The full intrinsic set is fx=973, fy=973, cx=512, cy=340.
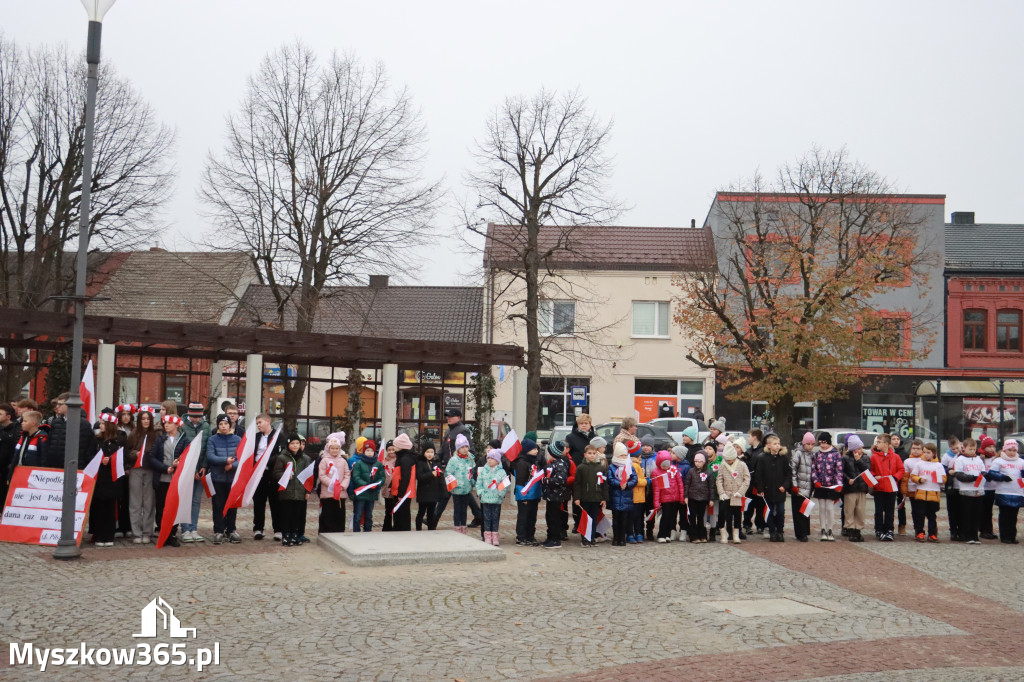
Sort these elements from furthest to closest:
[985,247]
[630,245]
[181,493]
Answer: [985,247] → [630,245] → [181,493]

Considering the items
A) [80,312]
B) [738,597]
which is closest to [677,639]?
[738,597]

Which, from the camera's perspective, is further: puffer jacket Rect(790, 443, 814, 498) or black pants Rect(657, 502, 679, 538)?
puffer jacket Rect(790, 443, 814, 498)

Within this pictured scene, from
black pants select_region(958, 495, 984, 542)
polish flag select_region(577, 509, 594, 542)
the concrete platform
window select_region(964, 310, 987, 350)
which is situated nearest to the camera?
the concrete platform

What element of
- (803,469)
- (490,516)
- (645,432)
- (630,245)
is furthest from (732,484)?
(630,245)

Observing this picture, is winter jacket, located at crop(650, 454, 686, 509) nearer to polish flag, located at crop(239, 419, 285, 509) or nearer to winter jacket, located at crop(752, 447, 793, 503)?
winter jacket, located at crop(752, 447, 793, 503)

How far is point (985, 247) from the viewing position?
1718 inches

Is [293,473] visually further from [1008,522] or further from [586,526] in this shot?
[1008,522]

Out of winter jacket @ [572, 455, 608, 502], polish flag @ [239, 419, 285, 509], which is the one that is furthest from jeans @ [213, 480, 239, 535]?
winter jacket @ [572, 455, 608, 502]

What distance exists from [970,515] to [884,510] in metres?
1.47

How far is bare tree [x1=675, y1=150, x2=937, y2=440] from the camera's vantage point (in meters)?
28.8

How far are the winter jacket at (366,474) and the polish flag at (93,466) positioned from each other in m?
3.44

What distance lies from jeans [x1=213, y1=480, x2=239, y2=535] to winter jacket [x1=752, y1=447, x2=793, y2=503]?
27.0ft

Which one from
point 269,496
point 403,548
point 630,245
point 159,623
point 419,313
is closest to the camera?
point 159,623

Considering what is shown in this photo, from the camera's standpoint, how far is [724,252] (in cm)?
3803
